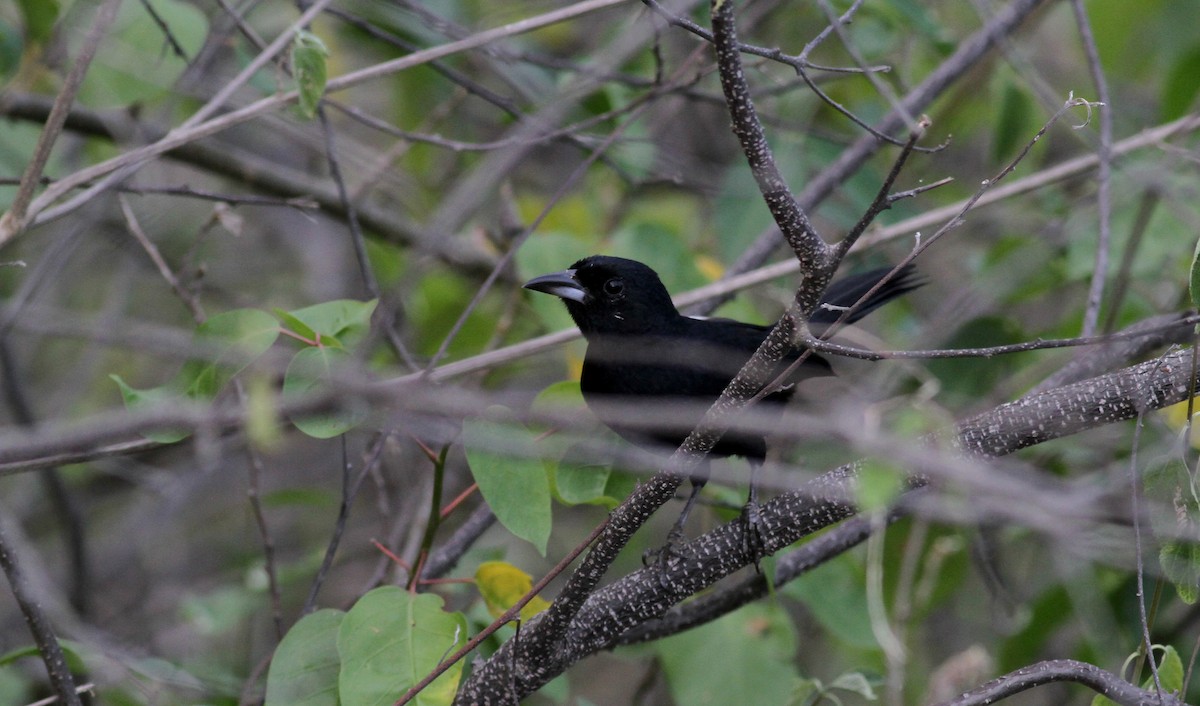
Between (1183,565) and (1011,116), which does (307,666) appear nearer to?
(1183,565)

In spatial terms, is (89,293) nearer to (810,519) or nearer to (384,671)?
(384,671)

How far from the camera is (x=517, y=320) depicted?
4.62 m

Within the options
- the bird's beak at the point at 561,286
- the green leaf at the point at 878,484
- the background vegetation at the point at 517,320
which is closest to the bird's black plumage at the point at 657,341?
the bird's beak at the point at 561,286

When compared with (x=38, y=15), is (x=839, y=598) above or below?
below

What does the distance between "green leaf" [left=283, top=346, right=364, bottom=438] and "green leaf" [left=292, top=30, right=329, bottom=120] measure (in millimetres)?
568

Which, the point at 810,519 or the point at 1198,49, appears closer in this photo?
the point at 810,519

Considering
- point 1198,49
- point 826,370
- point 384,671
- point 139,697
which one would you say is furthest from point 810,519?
point 1198,49

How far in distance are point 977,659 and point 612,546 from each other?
168 cm

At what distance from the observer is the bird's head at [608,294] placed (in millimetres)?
3338

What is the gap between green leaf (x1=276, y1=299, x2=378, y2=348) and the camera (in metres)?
2.41

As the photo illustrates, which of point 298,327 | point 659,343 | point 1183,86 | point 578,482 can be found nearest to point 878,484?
point 578,482

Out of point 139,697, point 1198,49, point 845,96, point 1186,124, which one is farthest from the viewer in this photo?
point 845,96

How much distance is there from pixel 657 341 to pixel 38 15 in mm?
2080

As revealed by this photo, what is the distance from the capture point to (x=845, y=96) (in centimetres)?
490
